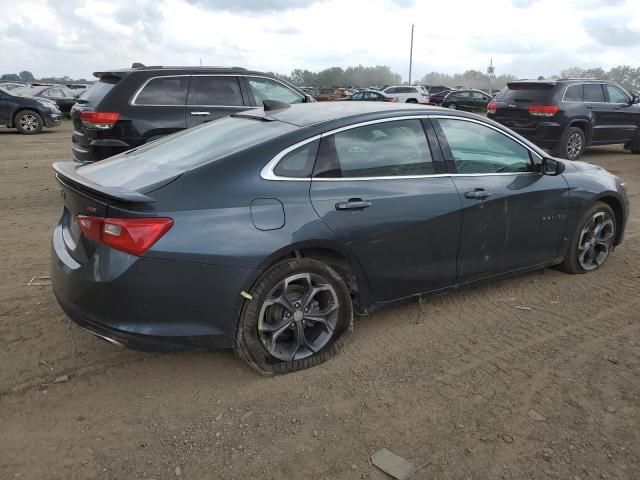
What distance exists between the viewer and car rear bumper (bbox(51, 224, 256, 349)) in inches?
109

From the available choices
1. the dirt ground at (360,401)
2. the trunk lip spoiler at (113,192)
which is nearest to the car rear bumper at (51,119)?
the dirt ground at (360,401)

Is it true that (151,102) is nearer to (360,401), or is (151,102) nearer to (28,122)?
(360,401)

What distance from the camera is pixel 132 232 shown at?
9.05 feet

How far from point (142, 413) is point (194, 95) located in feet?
16.6

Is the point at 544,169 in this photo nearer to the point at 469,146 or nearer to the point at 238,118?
the point at 469,146

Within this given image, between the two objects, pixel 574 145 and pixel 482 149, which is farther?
pixel 574 145

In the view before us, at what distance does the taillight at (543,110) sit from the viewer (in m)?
Result: 10.7

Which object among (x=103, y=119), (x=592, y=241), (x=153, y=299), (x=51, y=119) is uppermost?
(x=103, y=119)

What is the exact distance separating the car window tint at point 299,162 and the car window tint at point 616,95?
35.7ft

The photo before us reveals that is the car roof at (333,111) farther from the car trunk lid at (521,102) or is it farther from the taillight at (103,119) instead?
the car trunk lid at (521,102)

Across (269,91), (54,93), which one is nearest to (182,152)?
(269,91)

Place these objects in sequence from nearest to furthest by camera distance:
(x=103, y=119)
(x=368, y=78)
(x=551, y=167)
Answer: (x=551, y=167) → (x=103, y=119) → (x=368, y=78)

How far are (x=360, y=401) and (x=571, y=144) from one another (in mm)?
9884

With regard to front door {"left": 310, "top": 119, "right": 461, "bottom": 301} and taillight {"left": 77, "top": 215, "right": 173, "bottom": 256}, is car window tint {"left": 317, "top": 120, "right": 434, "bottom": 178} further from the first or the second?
taillight {"left": 77, "top": 215, "right": 173, "bottom": 256}
